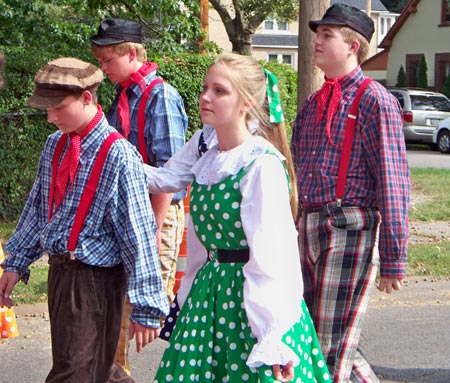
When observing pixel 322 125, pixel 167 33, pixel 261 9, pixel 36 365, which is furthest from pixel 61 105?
pixel 261 9

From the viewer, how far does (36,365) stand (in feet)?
18.7

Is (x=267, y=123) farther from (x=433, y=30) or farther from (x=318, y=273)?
(x=433, y=30)

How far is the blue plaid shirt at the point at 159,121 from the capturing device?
478cm

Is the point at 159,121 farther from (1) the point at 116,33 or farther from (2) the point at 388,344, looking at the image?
(2) the point at 388,344

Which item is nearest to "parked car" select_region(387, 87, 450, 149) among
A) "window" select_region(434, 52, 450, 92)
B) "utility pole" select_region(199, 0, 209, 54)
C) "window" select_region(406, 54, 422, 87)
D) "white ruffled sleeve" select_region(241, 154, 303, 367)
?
"utility pole" select_region(199, 0, 209, 54)

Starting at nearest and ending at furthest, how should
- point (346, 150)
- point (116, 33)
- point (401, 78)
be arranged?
point (346, 150) → point (116, 33) → point (401, 78)

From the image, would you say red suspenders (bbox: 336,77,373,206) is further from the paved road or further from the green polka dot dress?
the paved road

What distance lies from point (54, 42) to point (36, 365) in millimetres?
6500

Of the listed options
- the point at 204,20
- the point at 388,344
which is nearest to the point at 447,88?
the point at 204,20

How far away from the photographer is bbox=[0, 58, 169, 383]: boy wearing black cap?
3.64 meters

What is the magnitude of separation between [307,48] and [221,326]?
14.6 feet

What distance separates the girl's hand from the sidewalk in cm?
243

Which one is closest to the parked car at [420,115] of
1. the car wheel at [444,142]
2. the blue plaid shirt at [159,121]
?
the car wheel at [444,142]

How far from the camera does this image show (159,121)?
482 centimetres
